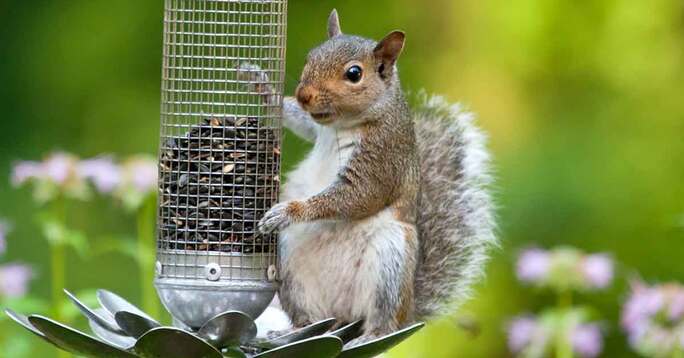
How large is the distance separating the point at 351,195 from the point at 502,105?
2.01 m

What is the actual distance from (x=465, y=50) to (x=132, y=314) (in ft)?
8.75

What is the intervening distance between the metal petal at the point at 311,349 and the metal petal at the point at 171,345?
0.09m

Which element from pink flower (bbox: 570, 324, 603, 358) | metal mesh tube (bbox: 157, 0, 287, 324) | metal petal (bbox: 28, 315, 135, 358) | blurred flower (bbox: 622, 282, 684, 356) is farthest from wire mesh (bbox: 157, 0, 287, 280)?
pink flower (bbox: 570, 324, 603, 358)

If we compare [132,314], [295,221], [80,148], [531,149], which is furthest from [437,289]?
[80,148]

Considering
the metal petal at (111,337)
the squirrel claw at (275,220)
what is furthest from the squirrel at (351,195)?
the metal petal at (111,337)

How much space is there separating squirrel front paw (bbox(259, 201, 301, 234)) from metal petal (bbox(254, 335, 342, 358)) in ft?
1.17

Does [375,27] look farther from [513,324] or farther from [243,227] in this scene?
[243,227]

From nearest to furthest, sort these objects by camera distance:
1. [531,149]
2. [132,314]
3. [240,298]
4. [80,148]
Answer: [132,314] < [240,298] < [531,149] < [80,148]

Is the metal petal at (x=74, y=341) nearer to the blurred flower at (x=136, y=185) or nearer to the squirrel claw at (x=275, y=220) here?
the squirrel claw at (x=275, y=220)

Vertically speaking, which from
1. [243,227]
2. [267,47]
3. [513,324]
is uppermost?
[267,47]

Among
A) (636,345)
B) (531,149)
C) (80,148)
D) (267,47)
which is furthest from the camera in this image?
(80,148)

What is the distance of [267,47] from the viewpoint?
2.62 m

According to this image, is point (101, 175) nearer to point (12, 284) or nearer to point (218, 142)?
point (12, 284)

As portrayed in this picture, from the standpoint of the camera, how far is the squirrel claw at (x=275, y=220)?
244 centimetres
